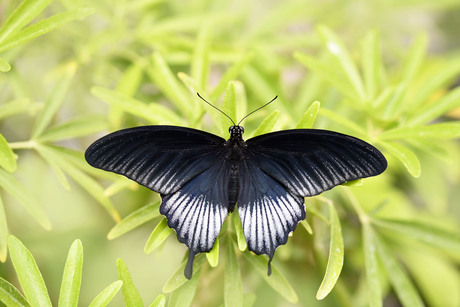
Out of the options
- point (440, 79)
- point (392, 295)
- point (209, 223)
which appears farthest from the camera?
point (392, 295)

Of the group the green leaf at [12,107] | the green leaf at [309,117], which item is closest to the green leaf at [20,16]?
the green leaf at [12,107]

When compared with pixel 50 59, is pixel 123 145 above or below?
below

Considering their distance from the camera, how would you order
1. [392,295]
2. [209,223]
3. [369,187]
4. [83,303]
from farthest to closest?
[392,295], [369,187], [83,303], [209,223]

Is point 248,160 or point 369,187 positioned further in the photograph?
point 369,187

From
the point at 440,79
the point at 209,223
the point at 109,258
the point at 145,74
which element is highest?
the point at 145,74

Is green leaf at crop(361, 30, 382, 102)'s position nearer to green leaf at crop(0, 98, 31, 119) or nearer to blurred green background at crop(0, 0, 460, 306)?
blurred green background at crop(0, 0, 460, 306)

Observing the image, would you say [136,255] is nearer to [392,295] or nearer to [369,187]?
[369,187]

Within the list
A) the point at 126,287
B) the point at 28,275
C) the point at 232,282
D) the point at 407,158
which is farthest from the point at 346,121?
the point at 28,275

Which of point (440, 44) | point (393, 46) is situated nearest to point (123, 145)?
point (393, 46)
